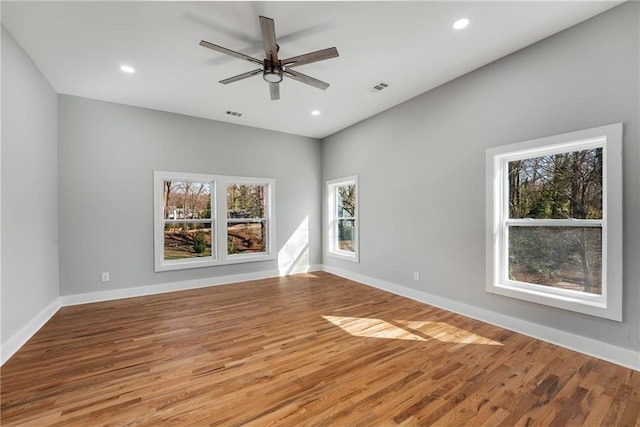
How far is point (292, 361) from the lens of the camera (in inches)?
96.0

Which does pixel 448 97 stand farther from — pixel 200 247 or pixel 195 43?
pixel 200 247

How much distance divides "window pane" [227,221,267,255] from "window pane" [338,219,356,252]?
1.60m

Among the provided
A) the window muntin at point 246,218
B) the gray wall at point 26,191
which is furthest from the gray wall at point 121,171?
the window muntin at point 246,218

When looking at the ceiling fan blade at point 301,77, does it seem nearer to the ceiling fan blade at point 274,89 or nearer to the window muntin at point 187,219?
the ceiling fan blade at point 274,89

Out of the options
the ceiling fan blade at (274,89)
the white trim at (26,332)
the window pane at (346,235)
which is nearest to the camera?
the white trim at (26,332)

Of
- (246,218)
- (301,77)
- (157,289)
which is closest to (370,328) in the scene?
(301,77)

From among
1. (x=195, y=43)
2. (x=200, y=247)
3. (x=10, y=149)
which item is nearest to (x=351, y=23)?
(x=195, y=43)

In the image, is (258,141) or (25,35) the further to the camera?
(258,141)

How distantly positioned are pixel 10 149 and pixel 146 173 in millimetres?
1928

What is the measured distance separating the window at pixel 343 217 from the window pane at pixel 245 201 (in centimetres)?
147

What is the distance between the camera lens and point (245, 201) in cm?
556

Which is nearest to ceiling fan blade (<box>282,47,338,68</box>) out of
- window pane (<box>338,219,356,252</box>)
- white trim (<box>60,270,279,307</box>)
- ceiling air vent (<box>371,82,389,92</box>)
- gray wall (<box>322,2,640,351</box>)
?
ceiling air vent (<box>371,82,389,92</box>)

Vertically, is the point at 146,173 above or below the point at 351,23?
below

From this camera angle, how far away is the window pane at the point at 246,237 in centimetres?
539
